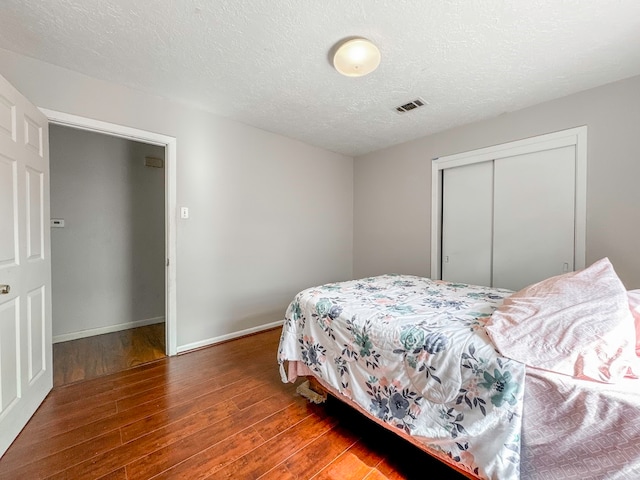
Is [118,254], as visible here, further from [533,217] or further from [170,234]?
[533,217]

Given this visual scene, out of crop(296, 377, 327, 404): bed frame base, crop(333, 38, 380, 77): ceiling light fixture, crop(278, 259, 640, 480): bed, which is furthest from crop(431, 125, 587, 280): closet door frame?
crop(296, 377, 327, 404): bed frame base

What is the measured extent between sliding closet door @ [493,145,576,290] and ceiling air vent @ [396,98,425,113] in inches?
40.1

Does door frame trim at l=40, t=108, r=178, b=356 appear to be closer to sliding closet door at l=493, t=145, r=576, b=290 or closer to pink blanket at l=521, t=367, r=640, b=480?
pink blanket at l=521, t=367, r=640, b=480

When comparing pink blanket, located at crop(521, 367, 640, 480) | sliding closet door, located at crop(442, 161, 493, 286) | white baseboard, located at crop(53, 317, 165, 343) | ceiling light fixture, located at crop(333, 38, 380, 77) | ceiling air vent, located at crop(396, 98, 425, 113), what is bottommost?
white baseboard, located at crop(53, 317, 165, 343)

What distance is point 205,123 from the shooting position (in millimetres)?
2645

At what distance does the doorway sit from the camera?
2504 millimetres

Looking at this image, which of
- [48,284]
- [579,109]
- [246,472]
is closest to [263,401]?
[246,472]

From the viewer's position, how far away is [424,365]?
120 centimetres

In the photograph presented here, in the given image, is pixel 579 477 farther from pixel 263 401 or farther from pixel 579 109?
pixel 579 109

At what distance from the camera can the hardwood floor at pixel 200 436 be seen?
4.23 ft

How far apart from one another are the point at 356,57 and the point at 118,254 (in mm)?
3334

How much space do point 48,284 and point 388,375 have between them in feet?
7.77

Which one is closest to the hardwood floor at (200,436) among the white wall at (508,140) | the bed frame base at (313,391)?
the bed frame base at (313,391)

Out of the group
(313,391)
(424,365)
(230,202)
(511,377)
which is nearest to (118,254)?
(230,202)
